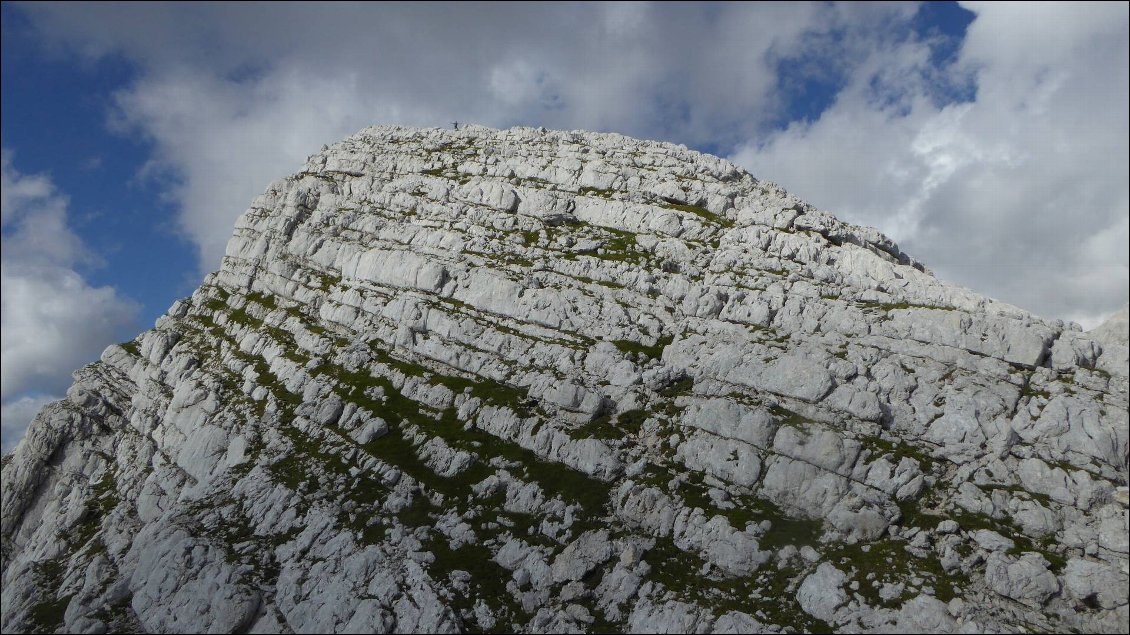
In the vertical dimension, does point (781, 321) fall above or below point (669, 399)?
above

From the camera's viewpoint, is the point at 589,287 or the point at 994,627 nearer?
the point at 994,627

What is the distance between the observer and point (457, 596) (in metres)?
45.8

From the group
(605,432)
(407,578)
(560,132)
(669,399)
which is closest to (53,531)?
(407,578)

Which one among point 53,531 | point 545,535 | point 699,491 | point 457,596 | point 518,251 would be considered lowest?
point 53,531

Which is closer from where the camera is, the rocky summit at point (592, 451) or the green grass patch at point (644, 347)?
the rocky summit at point (592, 451)

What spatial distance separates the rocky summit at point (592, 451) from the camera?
4300 cm

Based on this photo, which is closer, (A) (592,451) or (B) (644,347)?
(A) (592,451)

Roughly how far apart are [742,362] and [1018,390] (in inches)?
979

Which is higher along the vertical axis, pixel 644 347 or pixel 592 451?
pixel 644 347

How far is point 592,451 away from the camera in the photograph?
189 ft

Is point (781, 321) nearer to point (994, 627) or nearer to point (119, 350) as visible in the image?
point (994, 627)

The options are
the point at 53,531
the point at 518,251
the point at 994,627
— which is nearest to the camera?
the point at 994,627

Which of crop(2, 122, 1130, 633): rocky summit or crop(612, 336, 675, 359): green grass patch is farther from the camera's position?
crop(612, 336, 675, 359): green grass patch

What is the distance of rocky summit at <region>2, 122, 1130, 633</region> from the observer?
43.0 meters
